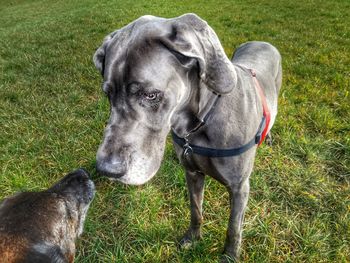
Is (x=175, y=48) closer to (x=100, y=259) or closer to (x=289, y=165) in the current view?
(x=100, y=259)

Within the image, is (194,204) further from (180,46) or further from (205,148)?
(180,46)

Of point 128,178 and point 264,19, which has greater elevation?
point 128,178

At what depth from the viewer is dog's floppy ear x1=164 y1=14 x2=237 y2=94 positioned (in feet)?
6.39

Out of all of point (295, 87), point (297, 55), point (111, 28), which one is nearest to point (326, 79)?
point (295, 87)

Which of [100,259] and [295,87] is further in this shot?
[295,87]

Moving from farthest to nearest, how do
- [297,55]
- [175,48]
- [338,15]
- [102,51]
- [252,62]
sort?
[338,15] → [297,55] → [252,62] → [102,51] → [175,48]

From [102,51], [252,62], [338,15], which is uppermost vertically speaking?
[102,51]

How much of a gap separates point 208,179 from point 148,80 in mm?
2078

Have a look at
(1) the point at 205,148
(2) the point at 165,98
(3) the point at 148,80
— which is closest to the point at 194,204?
(1) the point at 205,148

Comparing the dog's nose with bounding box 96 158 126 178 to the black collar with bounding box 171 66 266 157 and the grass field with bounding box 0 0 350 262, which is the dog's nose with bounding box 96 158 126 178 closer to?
the black collar with bounding box 171 66 266 157

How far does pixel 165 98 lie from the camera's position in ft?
6.59

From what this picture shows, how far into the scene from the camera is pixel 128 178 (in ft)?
6.66

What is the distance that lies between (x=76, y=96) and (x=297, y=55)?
3.97 meters

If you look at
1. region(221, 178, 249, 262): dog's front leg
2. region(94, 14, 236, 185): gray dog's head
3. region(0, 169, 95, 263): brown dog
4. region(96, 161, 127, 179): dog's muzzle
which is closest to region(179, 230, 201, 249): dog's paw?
region(221, 178, 249, 262): dog's front leg
